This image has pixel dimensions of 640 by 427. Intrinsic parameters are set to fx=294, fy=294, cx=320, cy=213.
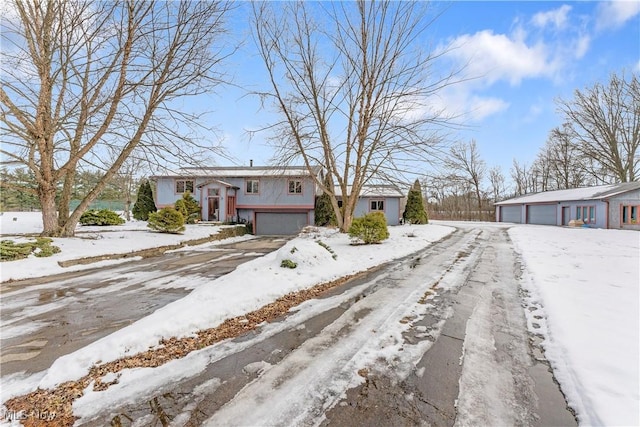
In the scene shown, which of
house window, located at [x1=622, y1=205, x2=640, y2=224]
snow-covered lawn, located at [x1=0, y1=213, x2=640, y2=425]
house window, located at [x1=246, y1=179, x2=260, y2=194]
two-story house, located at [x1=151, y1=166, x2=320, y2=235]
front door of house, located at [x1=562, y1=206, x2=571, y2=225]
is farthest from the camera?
front door of house, located at [x1=562, y1=206, x2=571, y2=225]

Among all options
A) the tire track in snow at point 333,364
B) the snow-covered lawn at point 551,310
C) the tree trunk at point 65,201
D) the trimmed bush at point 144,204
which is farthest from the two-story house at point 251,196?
the tire track in snow at point 333,364

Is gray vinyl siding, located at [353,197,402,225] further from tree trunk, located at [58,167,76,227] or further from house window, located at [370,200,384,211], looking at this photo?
tree trunk, located at [58,167,76,227]

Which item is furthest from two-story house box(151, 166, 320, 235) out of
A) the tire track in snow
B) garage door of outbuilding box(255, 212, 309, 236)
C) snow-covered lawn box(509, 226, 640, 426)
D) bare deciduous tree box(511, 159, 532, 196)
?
bare deciduous tree box(511, 159, 532, 196)

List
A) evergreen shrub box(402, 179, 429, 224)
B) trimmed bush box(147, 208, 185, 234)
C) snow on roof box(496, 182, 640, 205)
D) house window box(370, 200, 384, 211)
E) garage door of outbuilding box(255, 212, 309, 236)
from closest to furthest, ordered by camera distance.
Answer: trimmed bush box(147, 208, 185, 234) → snow on roof box(496, 182, 640, 205) → garage door of outbuilding box(255, 212, 309, 236) → house window box(370, 200, 384, 211) → evergreen shrub box(402, 179, 429, 224)

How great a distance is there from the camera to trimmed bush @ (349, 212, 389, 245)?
1186cm

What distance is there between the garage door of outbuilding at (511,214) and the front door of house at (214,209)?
30391mm

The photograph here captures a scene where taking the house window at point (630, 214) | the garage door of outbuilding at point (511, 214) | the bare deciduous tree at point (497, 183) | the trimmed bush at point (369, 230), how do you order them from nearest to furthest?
the trimmed bush at point (369, 230), the house window at point (630, 214), the garage door of outbuilding at point (511, 214), the bare deciduous tree at point (497, 183)

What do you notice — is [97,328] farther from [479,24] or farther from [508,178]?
[508,178]

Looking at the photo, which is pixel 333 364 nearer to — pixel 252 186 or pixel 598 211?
pixel 252 186

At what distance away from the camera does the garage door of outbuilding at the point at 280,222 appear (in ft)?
73.6

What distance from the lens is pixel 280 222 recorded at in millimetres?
22578

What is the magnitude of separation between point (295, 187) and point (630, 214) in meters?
23.8

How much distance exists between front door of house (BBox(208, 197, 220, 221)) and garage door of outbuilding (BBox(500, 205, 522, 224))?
30.4 metres

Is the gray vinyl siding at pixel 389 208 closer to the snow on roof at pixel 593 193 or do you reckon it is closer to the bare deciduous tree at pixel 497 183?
the snow on roof at pixel 593 193
